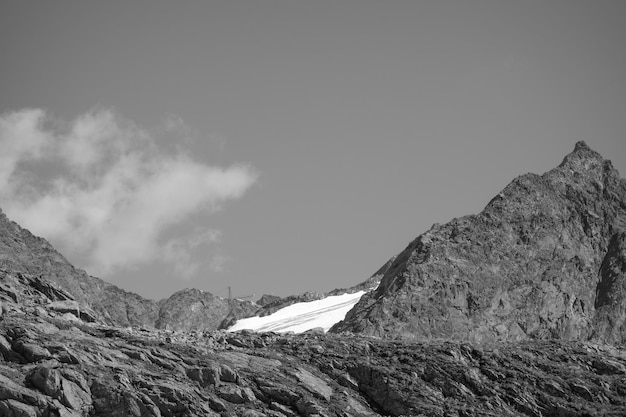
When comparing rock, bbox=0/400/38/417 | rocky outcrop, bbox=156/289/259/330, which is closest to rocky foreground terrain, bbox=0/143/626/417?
rock, bbox=0/400/38/417

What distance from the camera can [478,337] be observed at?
117m

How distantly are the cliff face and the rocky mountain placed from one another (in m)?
28.8

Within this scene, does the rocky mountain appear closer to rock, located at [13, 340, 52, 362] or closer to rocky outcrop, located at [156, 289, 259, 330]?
rocky outcrop, located at [156, 289, 259, 330]

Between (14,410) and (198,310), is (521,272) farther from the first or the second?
(14,410)

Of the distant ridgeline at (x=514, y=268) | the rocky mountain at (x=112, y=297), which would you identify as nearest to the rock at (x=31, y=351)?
the distant ridgeline at (x=514, y=268)

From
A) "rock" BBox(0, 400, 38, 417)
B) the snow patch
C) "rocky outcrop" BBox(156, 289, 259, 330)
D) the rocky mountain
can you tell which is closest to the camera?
"rock" BBox(0, 400, 38, 417)

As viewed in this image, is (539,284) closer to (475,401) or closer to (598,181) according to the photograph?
(598,181)

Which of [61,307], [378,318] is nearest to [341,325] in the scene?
[378,318]

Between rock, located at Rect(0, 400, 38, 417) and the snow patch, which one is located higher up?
the snow patch

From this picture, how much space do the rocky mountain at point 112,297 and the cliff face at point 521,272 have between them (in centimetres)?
2884

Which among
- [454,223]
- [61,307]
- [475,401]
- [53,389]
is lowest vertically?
[475,401]

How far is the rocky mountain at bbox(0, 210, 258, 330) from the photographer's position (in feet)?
440

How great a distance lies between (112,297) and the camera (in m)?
165

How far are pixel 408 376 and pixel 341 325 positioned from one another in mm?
57366
